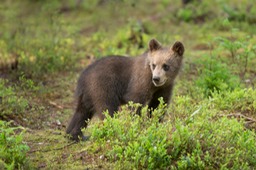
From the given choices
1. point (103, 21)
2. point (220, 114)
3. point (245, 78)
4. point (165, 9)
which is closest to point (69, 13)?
point (103, 21)

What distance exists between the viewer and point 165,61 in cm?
788

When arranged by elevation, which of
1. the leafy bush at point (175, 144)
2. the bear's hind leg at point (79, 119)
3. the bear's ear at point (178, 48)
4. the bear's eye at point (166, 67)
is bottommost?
the bear's hind leg at point (79, 119)

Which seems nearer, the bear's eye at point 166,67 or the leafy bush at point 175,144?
the leafy bush at point 175,144

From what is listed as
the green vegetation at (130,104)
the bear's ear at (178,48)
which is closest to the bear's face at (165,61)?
the bear's ear at (178,48)

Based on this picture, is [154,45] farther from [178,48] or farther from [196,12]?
[196,12]

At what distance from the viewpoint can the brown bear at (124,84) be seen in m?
7.78

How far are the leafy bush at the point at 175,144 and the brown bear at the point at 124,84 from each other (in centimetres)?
151

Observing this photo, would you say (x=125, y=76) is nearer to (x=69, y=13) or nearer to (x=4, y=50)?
(x=4, y=50)

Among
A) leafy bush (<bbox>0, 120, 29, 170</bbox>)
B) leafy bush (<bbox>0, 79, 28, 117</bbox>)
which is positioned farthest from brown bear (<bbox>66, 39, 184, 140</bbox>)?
leafy bush (<bbox>0, 120, 29, 170</bbox>)

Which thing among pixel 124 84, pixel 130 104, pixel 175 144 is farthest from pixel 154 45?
pixel 175 144

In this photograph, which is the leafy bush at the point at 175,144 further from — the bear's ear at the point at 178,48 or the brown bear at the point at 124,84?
the bear's ear at the point at 178,48

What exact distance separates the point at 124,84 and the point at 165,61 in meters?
0.75

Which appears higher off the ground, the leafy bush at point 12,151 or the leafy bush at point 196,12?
the leafy bush at point 12,151

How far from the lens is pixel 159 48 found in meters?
8.09
